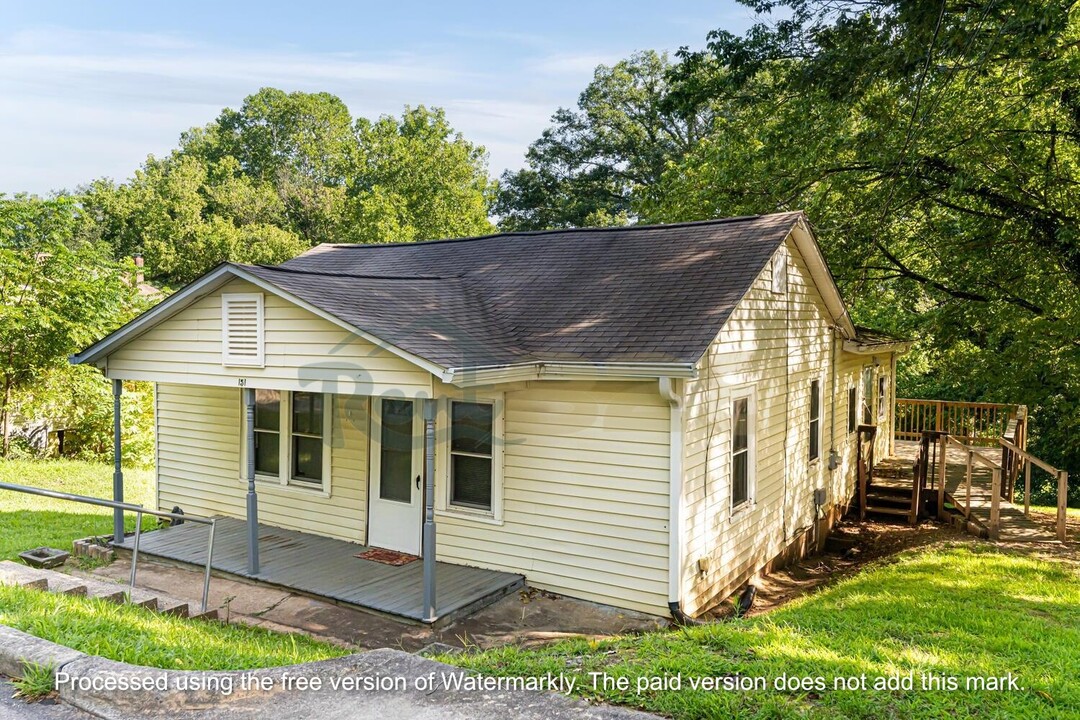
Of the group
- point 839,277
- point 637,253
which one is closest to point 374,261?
point 637,253

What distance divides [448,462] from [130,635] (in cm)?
452

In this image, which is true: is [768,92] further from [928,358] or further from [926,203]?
[928,358]

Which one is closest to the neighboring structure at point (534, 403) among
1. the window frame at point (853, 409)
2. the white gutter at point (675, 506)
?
the white gutter at point (675, 506)

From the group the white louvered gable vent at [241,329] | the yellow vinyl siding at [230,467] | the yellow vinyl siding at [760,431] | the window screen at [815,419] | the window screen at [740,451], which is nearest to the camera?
the yellow vinyl siding at [760,431]

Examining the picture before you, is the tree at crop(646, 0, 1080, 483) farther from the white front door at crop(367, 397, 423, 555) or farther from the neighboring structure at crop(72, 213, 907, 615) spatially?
the white front door at crop(367, 397, 423, 555)

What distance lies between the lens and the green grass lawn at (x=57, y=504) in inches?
389

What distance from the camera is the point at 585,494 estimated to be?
7711 mm

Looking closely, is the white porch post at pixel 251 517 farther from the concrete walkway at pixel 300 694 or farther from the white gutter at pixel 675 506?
the white gutter at pixel 675 506

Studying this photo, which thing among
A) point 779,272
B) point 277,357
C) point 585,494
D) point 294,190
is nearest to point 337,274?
point 277,357

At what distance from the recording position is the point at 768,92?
12.0 metres

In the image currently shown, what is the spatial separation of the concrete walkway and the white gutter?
384cm

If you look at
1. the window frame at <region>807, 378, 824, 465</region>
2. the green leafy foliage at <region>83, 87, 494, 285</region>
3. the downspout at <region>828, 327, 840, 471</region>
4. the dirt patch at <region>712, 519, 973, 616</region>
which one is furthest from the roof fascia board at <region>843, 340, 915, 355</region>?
the green leafy foliage at <region>83, 87, 494, 285</region>

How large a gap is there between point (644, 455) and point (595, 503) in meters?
0.78

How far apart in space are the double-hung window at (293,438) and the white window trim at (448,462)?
1784 millimetres
